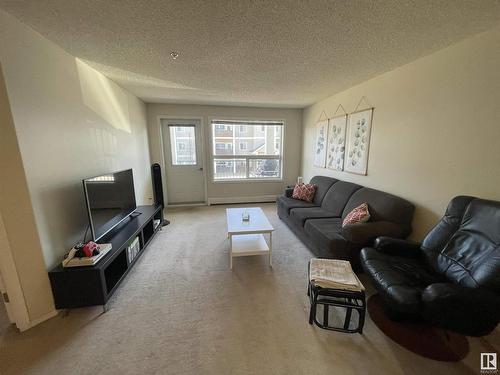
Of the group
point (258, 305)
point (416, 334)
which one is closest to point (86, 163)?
point (258, 305)

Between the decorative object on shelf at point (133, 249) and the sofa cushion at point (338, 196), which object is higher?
the sofa cushion at point (338, 196)

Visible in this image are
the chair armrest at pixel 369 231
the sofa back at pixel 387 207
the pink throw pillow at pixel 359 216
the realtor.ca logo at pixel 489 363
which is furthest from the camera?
the pink throw pillow at pixel 359 216

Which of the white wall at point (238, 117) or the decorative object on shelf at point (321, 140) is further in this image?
the white wall at point (238, 117)

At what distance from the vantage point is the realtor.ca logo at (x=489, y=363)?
4.26 feet

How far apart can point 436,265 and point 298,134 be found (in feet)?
12.8

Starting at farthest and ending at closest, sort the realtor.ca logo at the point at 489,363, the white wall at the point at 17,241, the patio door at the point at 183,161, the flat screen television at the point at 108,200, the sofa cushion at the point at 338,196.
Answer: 1. the patio door at the point at 183,161
2. the sofa cushion at the point at 338,196
3. the flat screen television at the point at 108,200
4. the white wall at the point at 17,241
5. the realtor.ca logo at the point at 489,363

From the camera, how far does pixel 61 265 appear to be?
1698mm

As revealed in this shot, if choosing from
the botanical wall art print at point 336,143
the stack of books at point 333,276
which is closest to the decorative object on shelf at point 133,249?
the stack of books at point 333,276

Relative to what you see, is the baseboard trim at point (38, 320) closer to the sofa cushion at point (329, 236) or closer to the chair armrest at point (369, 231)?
the sofa cushion at point (329, 236)

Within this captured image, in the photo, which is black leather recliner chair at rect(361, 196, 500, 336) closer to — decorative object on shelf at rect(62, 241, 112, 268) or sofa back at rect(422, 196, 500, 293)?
sofa back at rect(422, 196, 500, 293)

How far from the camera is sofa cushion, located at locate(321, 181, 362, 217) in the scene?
9.83 feet

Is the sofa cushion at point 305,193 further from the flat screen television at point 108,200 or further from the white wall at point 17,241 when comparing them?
the white wall at point 17,241

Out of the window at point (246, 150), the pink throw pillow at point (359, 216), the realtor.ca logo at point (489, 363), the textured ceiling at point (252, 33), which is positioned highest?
the textured ceiling at point (252, 33)

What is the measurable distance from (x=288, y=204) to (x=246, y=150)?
1988 millimetres
